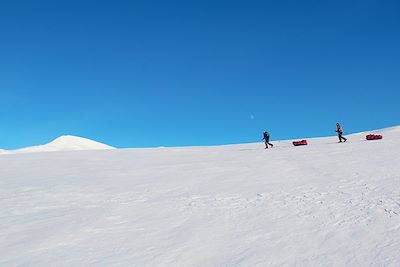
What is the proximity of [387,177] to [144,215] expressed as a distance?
7.54 metres

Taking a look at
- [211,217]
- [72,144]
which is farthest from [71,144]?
[211,217]

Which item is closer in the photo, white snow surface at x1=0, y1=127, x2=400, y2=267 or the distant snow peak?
white snow surface at x1=0, y1=127, x2=400, y2=267

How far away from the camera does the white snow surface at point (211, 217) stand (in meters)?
6.25

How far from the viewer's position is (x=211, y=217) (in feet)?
27.7

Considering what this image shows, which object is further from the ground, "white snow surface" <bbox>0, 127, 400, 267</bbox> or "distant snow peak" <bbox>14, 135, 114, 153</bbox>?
"distant snow peak" <bbox>14, 135, 114, 153</bbox>

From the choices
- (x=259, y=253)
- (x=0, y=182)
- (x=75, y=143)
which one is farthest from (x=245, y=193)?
(x=75, y=143)

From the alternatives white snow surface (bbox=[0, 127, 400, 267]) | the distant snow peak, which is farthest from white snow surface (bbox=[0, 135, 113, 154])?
white snow surface (bbox=[0, 127, 400, 267])

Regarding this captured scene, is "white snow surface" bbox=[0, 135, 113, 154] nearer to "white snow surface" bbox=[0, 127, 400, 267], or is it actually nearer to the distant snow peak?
the distant snow peak

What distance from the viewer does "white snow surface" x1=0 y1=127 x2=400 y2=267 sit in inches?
246

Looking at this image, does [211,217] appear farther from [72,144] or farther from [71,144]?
[72,144]

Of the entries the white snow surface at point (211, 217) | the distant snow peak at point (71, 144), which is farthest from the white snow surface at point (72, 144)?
the white snow surface at point (211, 217)

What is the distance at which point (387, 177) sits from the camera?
11602 millimetres

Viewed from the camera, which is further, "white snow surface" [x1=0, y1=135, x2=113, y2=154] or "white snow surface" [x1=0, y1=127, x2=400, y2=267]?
"white snow surface" [x1=0, y1=135, x2=113, y2=154]

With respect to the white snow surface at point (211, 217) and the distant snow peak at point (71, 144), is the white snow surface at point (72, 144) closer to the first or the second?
the distant snow peak at point (71, 144)
